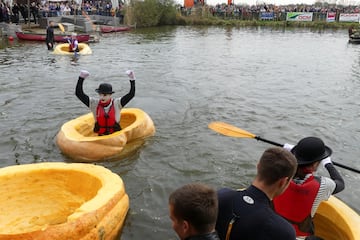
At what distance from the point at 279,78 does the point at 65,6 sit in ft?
74.1

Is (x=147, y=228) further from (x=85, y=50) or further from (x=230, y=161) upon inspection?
(x=85, y=50)

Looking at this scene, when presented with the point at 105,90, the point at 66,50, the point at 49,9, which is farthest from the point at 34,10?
the point at 105,90

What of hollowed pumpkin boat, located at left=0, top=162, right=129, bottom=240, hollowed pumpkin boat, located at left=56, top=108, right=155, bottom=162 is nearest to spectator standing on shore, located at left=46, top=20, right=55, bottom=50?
hollowed pumpkin boat, located at left=56, top=108, right=155, bottom=162

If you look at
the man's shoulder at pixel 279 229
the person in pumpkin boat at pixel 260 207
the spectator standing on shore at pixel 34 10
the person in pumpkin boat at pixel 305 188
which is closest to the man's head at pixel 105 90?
the person in pumpkin boat at pixel 305 188

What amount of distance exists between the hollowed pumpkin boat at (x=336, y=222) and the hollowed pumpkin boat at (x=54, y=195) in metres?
2.02

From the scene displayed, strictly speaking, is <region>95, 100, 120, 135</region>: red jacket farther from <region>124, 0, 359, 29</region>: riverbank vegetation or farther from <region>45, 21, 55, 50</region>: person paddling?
<region>124, 0, 359, 29</region>: riverbank vegetation

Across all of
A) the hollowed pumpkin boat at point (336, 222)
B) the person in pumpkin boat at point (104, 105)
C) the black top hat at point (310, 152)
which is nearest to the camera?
the black top hat at point (310, 152)

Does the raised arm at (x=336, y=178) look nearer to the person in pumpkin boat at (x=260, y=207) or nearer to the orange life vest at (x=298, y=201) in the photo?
the orange life vest at (x=298, y=201)

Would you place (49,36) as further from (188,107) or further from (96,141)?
(96,141)

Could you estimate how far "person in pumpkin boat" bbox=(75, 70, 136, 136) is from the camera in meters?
6.00

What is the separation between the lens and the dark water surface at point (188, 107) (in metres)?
5.77

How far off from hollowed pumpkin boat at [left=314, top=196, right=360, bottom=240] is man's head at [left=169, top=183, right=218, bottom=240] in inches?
78.4

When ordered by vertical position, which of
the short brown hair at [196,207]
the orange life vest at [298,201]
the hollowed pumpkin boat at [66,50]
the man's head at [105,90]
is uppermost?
the short brown hair at [196,207]

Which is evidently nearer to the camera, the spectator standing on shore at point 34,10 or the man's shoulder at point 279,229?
the man's shoulder at point 279,229
